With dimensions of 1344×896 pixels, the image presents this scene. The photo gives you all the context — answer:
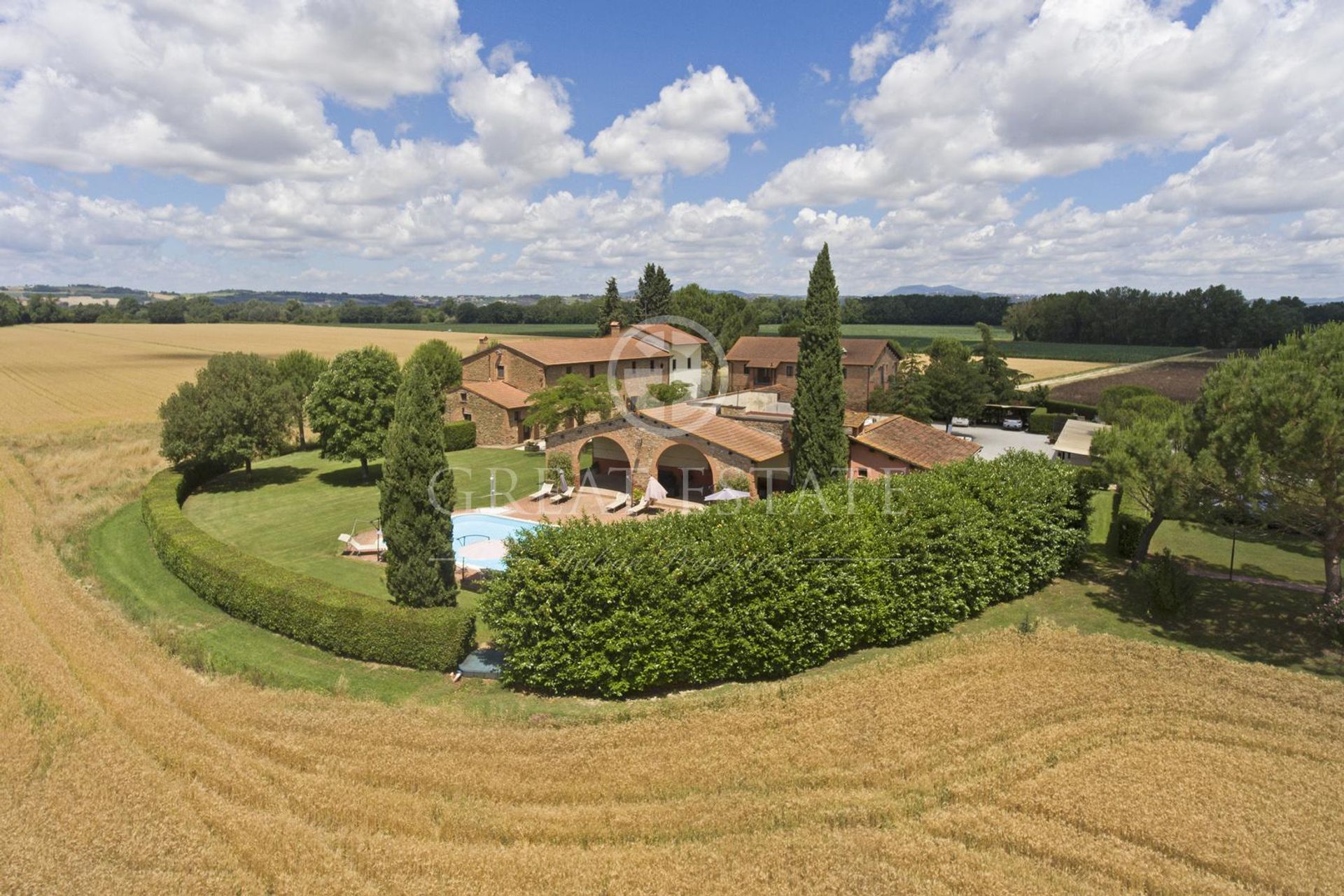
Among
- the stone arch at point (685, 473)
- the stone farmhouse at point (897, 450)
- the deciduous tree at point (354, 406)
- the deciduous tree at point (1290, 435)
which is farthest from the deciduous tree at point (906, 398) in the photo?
the deciduous tree at point (354, 406)

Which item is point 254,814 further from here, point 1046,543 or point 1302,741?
point 1046,543

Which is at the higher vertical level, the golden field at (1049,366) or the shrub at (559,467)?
the golden field at (1049,366)

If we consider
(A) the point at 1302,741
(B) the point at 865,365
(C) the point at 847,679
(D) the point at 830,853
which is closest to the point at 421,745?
(D) the point at 830,853

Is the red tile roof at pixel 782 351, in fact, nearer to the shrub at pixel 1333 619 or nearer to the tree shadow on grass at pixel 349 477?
the tree shadow on grass at pixel 349 477

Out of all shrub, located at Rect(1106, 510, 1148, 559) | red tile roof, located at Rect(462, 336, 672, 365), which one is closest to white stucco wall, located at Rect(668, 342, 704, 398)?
A: red tile roof, located at Rect(462, 336, 672, 365)

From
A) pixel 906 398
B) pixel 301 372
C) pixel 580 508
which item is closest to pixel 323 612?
pixel 580 508

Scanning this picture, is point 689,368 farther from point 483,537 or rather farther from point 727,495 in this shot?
point 483,537
